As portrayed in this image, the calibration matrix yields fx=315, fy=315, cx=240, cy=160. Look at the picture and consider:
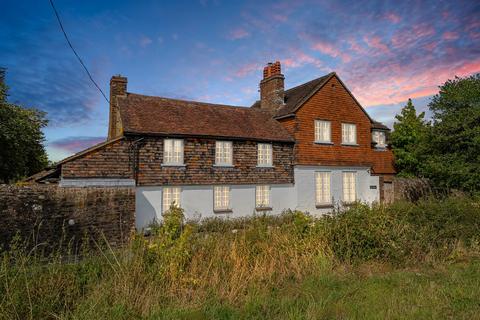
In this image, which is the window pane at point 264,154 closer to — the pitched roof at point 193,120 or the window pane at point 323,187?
the pitched roof at point 193,120

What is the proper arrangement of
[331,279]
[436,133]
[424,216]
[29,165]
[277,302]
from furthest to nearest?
[29,165]
[436,133]
[424,216]
[331,279]
[277,302]

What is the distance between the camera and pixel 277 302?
564 cm

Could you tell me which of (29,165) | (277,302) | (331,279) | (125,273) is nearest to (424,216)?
(331,279)

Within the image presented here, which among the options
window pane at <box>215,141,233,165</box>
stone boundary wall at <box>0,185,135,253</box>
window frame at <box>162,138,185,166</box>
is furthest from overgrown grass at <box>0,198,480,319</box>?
window pane at <box>215,141,233,165</box>

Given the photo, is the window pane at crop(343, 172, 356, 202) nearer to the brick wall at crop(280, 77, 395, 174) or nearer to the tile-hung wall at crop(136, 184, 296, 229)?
the brick wall at crop(280, 77, 395, 174)

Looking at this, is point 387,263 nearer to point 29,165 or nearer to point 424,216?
point 424,216

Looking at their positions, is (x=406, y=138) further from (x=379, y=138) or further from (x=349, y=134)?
(x=349, y=134)

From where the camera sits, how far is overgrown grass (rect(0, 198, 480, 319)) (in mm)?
5234

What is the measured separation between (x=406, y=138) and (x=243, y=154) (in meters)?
15.7

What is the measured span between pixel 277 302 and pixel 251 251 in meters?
1.76

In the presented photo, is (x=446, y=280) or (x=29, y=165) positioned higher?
(x=29, y=165)

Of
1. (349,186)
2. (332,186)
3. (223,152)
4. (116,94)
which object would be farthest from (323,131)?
(116,94)

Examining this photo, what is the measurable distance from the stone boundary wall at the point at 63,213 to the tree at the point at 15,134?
510 inches

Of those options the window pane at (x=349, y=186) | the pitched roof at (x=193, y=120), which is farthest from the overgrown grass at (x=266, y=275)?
the window pane at (x=349, y=186)
